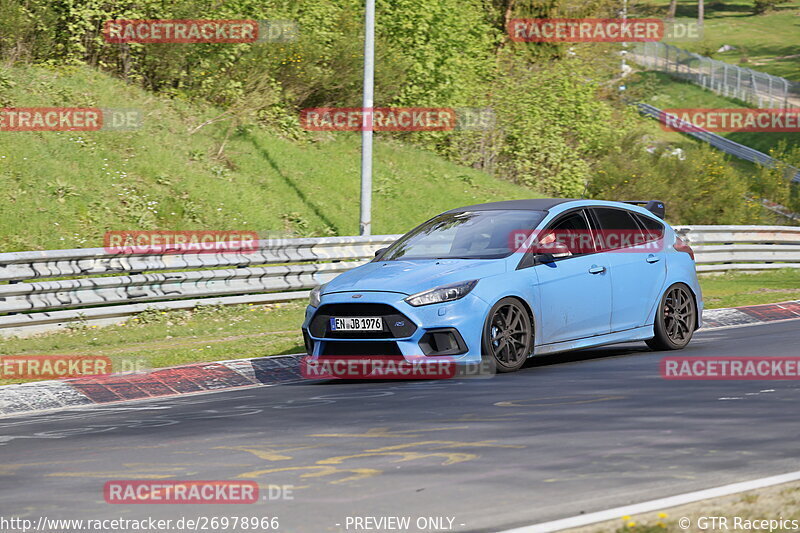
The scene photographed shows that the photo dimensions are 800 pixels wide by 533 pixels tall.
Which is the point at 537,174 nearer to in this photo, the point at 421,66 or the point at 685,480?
the point at 421,66

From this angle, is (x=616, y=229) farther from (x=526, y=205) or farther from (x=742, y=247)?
(x=742, y=247)

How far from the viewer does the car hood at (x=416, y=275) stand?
10.1 meters

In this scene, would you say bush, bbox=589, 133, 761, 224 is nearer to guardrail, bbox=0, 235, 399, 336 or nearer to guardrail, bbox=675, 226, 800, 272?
guardrail, bbox=675, 226, 800, 272

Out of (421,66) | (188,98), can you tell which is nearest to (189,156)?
(188,98)

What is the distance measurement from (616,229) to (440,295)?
8.80 feet

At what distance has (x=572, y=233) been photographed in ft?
37.5

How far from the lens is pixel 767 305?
16.9m

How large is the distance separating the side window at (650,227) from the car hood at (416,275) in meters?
2.37

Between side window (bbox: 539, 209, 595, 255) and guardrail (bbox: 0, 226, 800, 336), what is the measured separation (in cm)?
616

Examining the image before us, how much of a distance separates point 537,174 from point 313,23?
8.37 m

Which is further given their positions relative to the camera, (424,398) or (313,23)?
(313,23)

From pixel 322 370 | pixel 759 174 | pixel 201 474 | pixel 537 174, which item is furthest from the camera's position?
pixel 759 174
